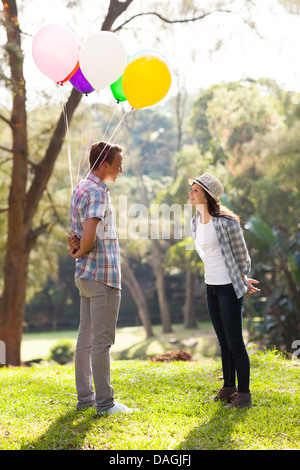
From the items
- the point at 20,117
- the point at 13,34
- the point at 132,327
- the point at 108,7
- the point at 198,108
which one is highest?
the point at 198,108

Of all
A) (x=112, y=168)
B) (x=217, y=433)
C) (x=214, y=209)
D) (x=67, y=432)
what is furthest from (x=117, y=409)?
(x=112, y=168)

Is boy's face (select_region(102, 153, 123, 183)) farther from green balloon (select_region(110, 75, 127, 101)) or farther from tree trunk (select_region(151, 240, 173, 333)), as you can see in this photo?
tree trunk (select_region(151, 240, 173, 333))

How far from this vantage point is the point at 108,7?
8148mm

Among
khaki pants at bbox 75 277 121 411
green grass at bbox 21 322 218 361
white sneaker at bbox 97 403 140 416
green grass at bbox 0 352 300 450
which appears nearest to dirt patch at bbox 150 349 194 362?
green grass at bbox 0 352 300 450

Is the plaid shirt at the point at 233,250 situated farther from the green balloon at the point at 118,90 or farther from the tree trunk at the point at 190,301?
the tree trunk at the point at 190,301

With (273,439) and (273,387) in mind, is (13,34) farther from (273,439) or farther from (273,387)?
(273,439)

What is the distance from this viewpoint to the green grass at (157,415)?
116 inches

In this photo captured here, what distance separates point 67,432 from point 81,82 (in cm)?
288

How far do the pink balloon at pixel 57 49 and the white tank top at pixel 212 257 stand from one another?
182cm

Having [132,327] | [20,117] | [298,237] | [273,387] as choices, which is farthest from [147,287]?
[273,387]

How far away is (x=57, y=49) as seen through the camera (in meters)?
4.23

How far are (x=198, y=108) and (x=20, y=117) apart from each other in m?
13.9

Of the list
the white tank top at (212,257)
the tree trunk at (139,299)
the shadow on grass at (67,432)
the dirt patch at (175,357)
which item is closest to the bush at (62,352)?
Result: the tree trunk at (139,299)

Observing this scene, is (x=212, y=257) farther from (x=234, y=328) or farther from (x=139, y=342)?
(x=139, y=342)
